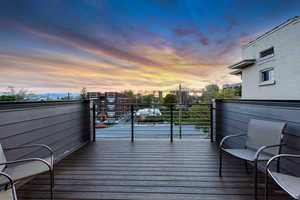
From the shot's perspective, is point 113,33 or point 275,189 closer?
point 275,189

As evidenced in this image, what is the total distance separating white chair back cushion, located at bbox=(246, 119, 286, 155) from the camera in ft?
5.21

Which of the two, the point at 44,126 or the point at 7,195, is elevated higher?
the point at 44,126

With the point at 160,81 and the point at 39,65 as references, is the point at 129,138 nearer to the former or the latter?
the point at 39,65

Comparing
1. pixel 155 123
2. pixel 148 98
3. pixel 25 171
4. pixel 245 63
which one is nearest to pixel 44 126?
pixel 25 171

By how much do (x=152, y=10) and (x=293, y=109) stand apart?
3878 millimetres

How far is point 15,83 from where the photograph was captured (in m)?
3.61

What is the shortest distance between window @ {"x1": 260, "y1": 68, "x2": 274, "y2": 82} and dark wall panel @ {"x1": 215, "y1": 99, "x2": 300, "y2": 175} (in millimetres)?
4728

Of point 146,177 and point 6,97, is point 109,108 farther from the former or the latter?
point 146,177

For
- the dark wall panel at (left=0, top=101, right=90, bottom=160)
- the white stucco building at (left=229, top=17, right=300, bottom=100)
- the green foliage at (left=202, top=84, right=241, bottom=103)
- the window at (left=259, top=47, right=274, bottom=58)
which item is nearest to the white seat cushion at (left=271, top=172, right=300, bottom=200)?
the dark wall panel at (left=0, top=101, right=90, bottom=160)

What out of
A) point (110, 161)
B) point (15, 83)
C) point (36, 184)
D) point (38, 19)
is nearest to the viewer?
point (36, 184)

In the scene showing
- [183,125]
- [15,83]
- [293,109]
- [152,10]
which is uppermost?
[152,10]

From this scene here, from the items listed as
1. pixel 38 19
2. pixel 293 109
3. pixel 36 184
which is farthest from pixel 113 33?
pixel 293 109

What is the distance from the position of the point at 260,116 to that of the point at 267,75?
5.91 metres

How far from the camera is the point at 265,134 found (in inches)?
68.9
